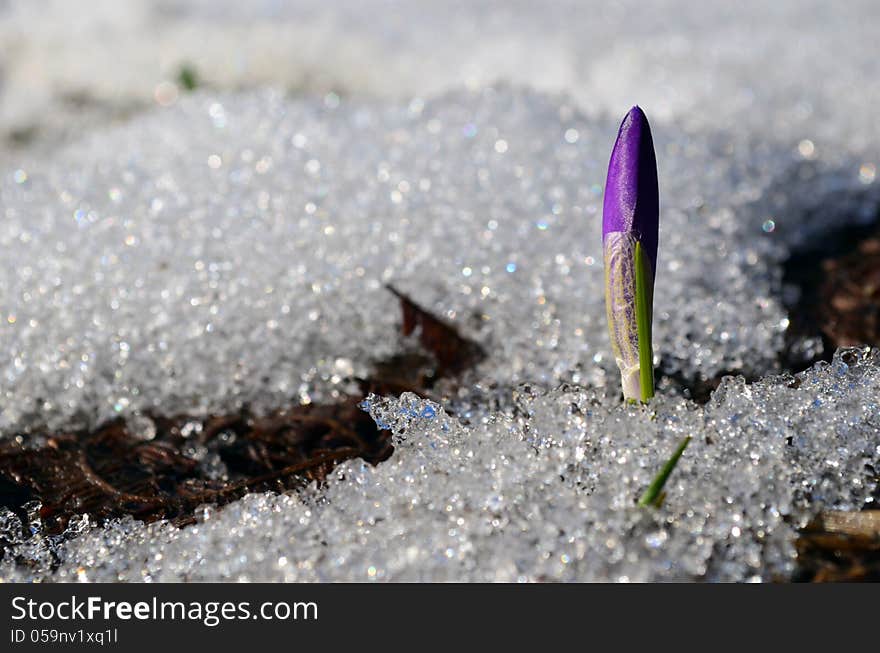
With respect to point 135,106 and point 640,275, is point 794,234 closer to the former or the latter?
point 640,275

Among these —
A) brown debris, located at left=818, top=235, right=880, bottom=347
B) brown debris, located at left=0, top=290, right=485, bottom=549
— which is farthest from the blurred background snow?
brown debris, located at left=0, top=290, right=485, bottom=549

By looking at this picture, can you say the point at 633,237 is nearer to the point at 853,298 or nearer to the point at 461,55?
the point at 853,298

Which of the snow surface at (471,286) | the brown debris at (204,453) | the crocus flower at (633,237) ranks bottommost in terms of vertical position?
the brown debris at (204,453)

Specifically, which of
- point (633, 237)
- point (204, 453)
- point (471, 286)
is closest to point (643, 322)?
point (633, 237)

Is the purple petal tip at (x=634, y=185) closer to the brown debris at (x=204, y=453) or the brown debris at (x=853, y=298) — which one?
the brown debris at (x=204, y=453)

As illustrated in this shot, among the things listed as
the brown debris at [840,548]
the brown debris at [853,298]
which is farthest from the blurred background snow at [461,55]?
the brown debris at [840,548]

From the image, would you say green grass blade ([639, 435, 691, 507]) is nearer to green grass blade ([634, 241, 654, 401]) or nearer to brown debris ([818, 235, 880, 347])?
green grass blade ([634, 241, 654, 401])
